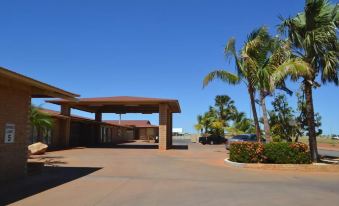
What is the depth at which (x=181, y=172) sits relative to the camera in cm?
1662

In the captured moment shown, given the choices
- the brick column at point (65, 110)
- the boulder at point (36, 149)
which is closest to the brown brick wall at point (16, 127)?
the boulder at point (36, 149)

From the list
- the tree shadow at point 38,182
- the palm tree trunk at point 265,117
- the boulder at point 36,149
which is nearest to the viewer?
the tree shadow at point 38,182

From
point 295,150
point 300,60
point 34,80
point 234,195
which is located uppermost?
point 300,60

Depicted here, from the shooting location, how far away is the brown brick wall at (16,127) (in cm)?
1233

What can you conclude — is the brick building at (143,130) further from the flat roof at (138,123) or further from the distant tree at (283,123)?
the distant tree at (283,123)

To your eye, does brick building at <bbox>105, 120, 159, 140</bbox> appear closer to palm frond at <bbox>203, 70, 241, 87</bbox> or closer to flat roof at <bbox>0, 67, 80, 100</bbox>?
palm frond at <bbox>203, 70, 241, 87</bbox>

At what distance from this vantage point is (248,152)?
64.4 ft

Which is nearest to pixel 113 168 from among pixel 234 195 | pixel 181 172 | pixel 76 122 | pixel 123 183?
A: pixel 181 172

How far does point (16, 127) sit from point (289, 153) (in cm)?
1191

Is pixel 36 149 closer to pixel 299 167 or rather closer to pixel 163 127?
pixel 163 127

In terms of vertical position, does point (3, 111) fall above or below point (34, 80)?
below

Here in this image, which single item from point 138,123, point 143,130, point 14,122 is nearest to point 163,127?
point 14,122

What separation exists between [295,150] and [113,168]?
27.0 feet

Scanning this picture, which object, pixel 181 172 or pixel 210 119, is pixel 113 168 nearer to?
pixel 181 172
